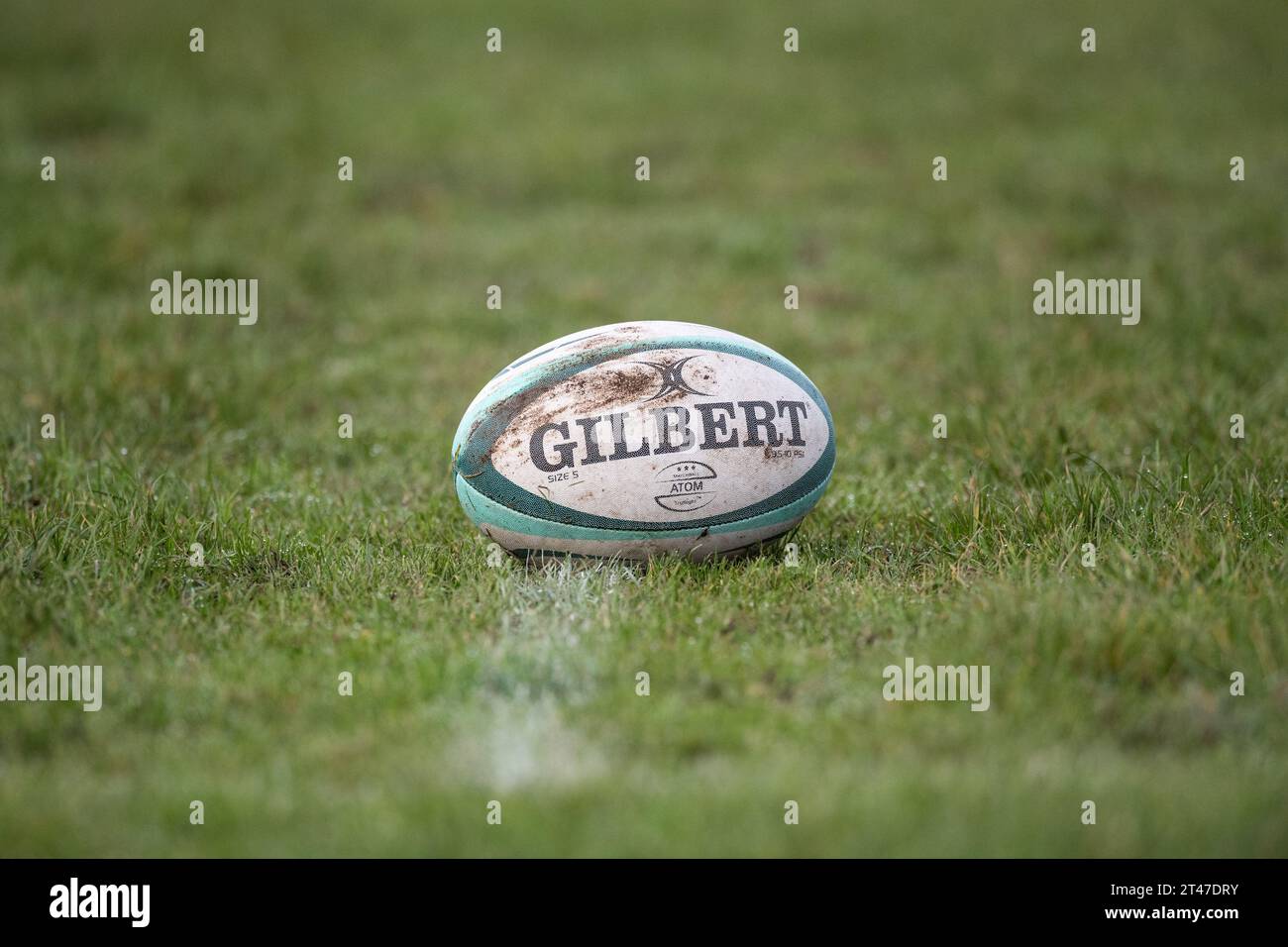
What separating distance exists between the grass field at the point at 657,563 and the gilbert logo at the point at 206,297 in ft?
0.44

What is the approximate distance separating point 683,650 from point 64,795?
160cm

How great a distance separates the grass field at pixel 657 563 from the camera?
2.90 metres

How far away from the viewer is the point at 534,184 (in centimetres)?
1031

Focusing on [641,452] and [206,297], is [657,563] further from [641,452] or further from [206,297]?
[206,297]

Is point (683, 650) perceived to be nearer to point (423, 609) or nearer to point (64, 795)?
point (423, 609)

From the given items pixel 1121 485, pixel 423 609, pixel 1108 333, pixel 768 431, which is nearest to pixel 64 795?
pixel 423 609

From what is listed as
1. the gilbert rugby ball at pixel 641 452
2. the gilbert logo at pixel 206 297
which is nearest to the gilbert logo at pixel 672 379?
the gilbert rugby ball at pixel 641 452
